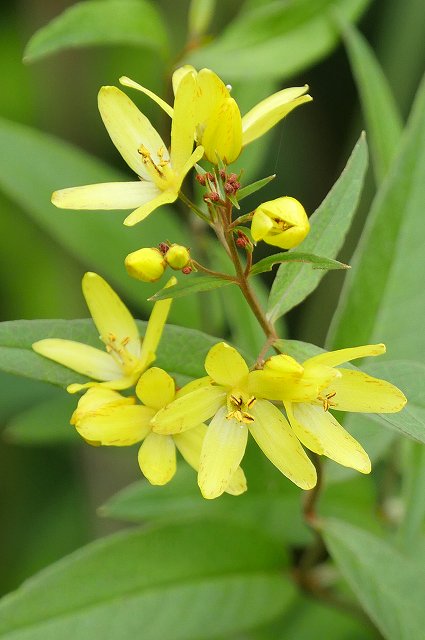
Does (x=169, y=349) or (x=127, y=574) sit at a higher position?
(x=169, y=349)

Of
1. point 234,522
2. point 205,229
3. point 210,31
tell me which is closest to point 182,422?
point 234,522

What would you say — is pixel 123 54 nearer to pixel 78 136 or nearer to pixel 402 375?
pixel 78 136

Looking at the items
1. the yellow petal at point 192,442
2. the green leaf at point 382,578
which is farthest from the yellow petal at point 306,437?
the green leaf at point 382,578

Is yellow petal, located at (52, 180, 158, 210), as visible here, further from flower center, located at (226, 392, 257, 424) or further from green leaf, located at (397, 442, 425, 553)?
green leaf, located at (397, 442, 425, 553)

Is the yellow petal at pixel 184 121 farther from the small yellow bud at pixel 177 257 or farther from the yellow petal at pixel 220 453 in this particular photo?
the yellow petal at pixel 220 453

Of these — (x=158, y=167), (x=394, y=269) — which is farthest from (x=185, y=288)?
(x=394, y=269)
